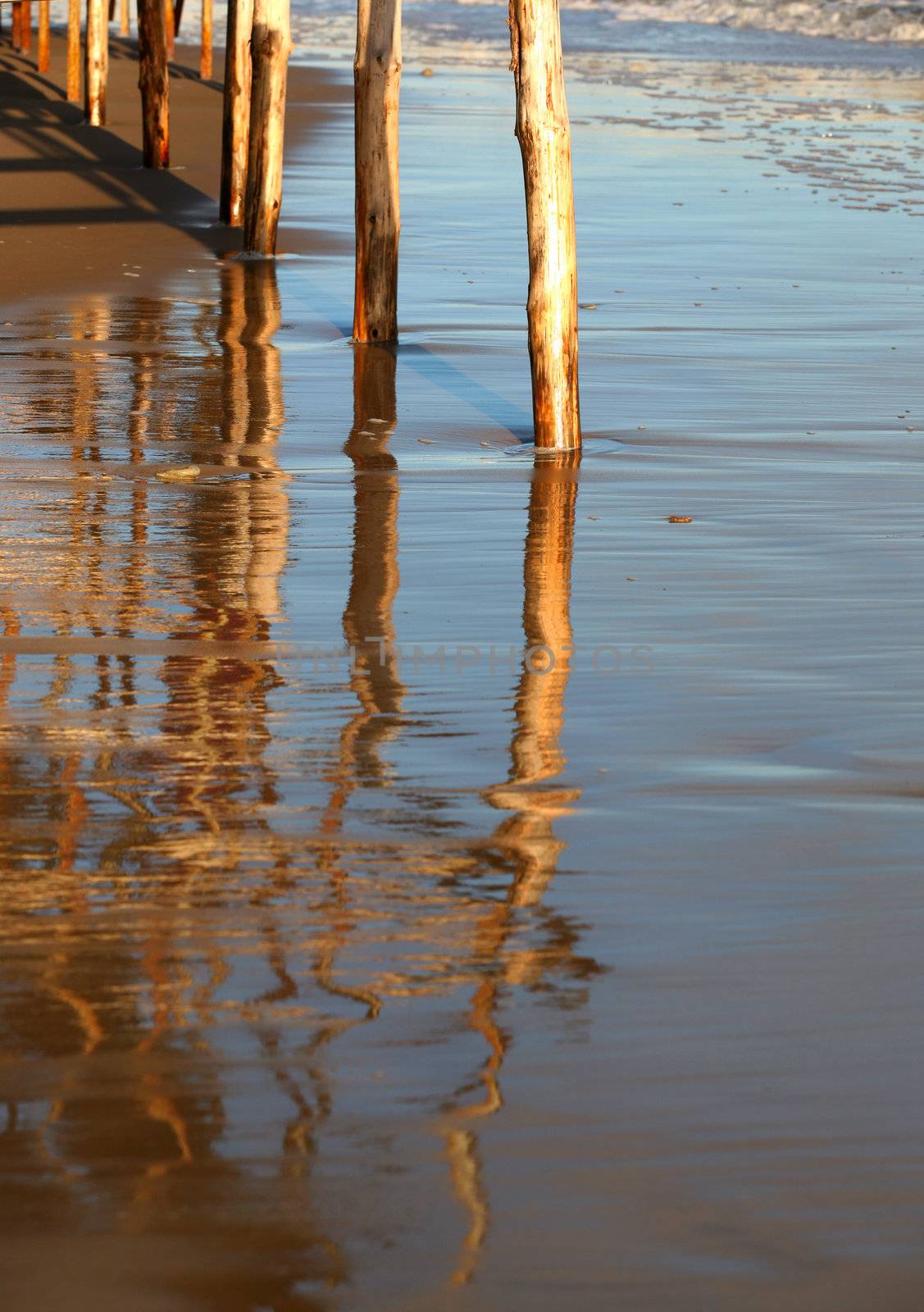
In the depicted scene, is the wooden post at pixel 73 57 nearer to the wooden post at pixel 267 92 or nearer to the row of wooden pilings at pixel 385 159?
the row of wooden pilings at pixel 385 159

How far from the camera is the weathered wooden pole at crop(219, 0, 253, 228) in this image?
10047 mm

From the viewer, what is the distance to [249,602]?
4.24 metres

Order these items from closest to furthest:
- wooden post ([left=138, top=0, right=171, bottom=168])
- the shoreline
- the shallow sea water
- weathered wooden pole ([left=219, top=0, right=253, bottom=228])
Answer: the shallow sea water → the shoreline → weathered wooden pole ([left=219, top=0, right=253, bottom=228]) → wooden post ([left=138, top=0, right=171, bottom=168])

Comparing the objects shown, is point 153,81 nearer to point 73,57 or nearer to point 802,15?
point 73,57

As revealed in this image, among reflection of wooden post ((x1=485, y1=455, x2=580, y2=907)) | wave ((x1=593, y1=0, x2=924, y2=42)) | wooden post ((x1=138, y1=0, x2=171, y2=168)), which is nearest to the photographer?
reflection of wooden post ((x1=485, y1=455, x2=580, y2=907))

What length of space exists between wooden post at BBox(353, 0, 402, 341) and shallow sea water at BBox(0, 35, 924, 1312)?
876 millimetres

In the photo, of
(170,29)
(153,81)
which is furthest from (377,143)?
(170,29)

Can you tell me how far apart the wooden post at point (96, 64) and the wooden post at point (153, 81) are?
1063 millimetres

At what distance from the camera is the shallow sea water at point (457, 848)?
79.7 inches

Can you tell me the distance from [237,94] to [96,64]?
448 centimetres

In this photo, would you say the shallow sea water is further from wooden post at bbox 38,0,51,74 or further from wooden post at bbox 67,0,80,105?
wooden post at bbox 38,0,51,74

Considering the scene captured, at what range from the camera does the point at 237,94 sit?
10086 mm

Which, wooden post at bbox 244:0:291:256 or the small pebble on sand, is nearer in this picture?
the small pebble on sand

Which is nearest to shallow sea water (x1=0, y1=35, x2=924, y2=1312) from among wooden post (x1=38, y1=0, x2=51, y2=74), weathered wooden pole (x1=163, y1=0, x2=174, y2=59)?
wooden post (x1=38, y1=0, x2=51, y2=74)
